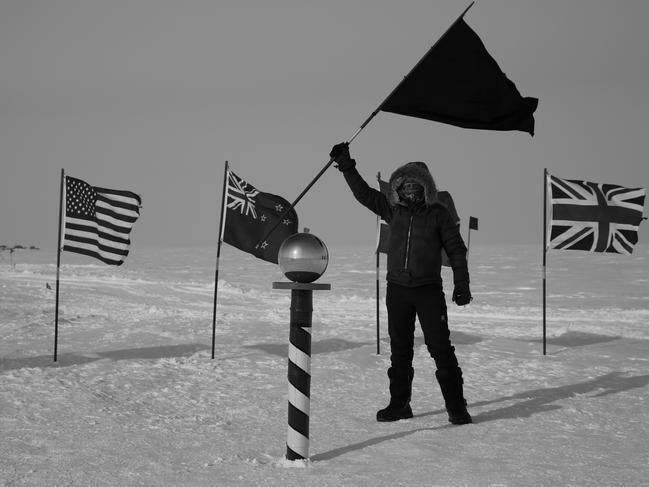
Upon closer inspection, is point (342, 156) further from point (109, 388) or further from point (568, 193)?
point (568, 193)

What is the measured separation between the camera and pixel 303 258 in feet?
12.7

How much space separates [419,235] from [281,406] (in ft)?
6.77

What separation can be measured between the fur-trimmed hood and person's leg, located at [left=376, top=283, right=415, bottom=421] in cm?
71

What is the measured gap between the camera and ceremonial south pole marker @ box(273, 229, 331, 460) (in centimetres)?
392

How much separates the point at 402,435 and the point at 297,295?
4.95 feet

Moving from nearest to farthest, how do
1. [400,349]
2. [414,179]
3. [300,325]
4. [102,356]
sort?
[300,325] → [414,179] → [400,349] → [102,356]

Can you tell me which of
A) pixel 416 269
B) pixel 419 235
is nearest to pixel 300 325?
pixel 416 269

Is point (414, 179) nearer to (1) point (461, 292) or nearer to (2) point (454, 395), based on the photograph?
(1) point (461, 292)

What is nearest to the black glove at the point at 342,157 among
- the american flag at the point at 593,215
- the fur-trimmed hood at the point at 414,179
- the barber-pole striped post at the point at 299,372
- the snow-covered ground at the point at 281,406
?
the fur-trimmed hood at the point at 414,179

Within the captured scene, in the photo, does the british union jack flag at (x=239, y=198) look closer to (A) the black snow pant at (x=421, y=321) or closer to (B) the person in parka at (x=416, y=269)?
(B) the person in parka at (x=416, y=269)

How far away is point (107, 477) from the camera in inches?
146

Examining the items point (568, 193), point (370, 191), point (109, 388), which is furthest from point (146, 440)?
point (568, 193)

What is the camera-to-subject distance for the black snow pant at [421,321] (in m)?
5.10

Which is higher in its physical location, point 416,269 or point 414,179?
point 414,179
